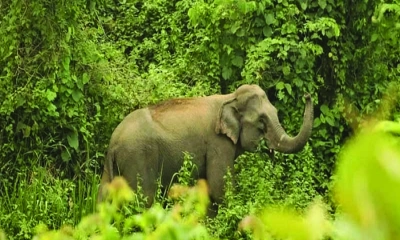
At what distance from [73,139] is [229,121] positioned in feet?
4.01

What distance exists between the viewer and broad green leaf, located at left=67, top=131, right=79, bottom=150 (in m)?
7.42

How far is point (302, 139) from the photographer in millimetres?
7121

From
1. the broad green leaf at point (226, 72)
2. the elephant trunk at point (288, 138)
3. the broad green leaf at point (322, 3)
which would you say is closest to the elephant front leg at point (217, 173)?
the elephant trunk at point (288, 138)

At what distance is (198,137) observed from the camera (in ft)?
23.3

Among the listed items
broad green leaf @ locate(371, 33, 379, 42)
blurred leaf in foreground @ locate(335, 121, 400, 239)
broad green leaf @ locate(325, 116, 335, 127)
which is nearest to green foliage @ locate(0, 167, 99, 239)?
broad green leaf @ locate(325, 116, 335, 127)

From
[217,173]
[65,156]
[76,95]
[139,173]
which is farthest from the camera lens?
[76,95]

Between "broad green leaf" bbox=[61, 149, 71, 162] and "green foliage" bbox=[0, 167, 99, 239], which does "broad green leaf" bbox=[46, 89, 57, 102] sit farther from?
"green foliage" bbox=[0, 167, 99, 239]

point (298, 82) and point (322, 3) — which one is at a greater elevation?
point (322, 3)

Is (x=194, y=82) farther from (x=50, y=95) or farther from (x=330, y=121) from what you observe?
(x=50, y=95)

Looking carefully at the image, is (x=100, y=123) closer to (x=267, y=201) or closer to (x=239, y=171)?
(x=239, y=171)

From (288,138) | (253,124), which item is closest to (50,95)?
(253,124)

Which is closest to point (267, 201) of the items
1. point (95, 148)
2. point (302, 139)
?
point (302, 139)

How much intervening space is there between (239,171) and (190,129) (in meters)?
0.54

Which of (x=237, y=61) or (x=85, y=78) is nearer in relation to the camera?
(x=85, y=78)
